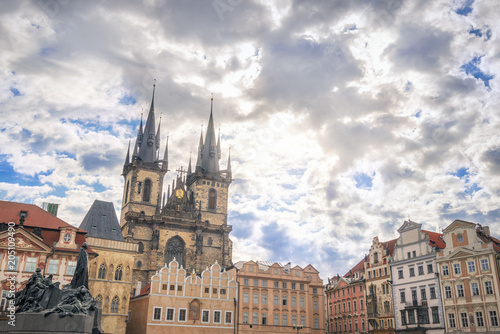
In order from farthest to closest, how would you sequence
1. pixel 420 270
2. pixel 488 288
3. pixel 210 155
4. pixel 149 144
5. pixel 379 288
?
pixel 210 155 → pixel 149 144 → pixel 379 288 → pixel 420 270 → pixel 488 288

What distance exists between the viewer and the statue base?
18125 millimetres

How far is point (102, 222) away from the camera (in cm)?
5238

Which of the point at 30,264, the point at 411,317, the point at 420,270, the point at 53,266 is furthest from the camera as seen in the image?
the point at 420,270

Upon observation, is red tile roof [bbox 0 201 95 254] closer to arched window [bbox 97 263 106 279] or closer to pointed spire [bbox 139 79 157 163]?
arched window [bbox 97 263 106 279]

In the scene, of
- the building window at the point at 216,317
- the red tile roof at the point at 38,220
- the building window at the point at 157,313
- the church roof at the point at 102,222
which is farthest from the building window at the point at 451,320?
the church roof at the point at 102,222

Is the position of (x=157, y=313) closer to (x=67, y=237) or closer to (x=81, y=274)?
(x=67, y=237)

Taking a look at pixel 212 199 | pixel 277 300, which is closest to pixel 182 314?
pixel 277 300

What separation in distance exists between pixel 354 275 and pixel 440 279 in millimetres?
14263

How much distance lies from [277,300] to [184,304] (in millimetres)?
12219

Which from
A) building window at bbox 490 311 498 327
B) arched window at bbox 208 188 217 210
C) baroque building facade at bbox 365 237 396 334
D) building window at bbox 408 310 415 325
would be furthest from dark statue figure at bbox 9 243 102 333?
arched window at bbox 208 188 217 210

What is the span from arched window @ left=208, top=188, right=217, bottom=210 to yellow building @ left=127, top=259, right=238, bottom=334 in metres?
24.2

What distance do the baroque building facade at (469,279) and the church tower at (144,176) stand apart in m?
43.3

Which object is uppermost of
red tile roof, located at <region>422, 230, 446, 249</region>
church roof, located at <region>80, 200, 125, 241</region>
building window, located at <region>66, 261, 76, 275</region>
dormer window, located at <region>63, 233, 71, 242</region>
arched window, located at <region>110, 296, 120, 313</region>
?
church roof, located at <region>80, 200, 125, 241</region>

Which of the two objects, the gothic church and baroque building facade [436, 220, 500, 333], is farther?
the gothic church
